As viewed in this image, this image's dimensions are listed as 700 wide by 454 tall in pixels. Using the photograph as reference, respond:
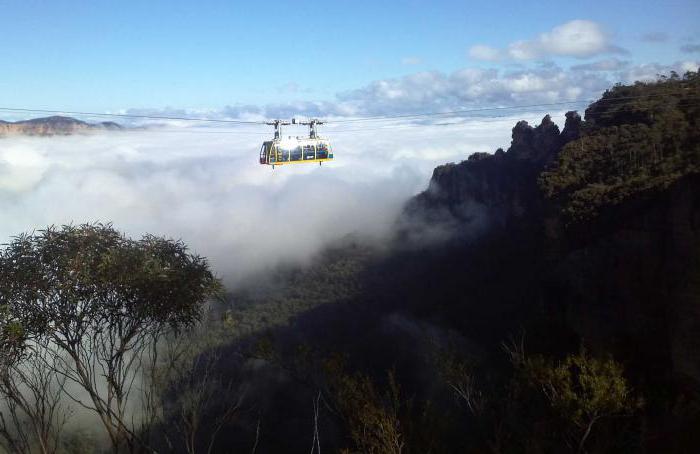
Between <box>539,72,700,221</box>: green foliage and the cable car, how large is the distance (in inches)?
624

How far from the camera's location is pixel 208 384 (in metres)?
14.7

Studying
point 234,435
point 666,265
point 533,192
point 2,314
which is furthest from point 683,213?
point 533,192

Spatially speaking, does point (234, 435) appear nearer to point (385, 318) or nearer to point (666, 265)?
point (666, 265)

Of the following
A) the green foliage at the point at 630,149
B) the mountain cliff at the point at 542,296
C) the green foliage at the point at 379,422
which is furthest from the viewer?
the green foliage at the point at 630,149

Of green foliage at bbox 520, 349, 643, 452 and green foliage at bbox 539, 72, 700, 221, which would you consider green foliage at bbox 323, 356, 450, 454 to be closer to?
green foliage at bbox 520, 349, 643, 452

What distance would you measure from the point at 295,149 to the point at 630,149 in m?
21.7

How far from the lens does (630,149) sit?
35469mm

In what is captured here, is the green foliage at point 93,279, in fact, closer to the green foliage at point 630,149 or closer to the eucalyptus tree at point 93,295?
Result: the eucalyptus tree at point 93,295

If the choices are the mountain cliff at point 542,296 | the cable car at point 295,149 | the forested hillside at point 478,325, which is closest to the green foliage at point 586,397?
the forested hillside at point 478,325

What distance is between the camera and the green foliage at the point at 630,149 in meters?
31.5

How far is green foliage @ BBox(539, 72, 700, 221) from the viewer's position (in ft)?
103

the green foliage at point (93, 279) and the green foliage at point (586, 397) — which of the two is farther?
the green foliage at point (586, 397)

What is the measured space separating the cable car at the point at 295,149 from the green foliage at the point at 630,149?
1585 centimetres

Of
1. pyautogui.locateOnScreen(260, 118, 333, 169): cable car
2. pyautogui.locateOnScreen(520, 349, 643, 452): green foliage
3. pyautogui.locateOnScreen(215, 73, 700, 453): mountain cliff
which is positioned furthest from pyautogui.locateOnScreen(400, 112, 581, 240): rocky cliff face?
pyautogui.locateOnScreen(520, 349, 643, 452): green foliage
